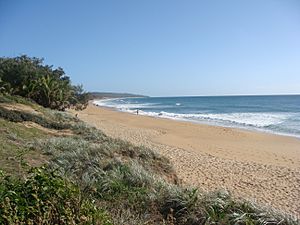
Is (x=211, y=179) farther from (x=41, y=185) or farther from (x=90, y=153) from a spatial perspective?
(x=41, y=185)

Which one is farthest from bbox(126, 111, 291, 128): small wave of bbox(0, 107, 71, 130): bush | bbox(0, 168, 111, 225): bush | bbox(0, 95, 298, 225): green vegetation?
bbox(0, 168, 111, 225): bush

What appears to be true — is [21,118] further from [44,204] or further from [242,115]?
[242,115]

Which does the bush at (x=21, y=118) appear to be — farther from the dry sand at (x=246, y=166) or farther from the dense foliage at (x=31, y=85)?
the dense foliage at (x=31, y=85)

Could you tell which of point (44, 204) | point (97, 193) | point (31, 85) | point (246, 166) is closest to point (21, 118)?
point (97, 193)

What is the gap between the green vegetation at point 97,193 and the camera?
2941mm

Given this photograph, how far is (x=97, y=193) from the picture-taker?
15.7ft

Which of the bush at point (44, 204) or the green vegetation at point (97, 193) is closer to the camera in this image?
the bush at point (44, 204)

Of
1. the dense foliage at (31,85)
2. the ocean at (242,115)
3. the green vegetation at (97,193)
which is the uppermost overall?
the dense foliage at (31,85)

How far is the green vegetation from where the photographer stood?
2941 mm

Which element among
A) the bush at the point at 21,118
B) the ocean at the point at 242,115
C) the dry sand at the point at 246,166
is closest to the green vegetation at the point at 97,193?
the dry sand at the point at 246,166

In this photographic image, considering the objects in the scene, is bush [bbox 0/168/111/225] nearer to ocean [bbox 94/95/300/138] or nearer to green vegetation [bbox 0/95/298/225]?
green vegetation [bbox 0/95/298/225]

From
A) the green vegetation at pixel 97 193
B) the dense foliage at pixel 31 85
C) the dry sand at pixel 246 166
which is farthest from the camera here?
the dense foliage at pixel 31 85

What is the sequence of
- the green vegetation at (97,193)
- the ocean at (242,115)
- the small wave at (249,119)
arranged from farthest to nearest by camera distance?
the small wave at (249,119) → the ocean at (242,115) → the green vegetation at (97,193)

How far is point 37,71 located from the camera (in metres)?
25.6
